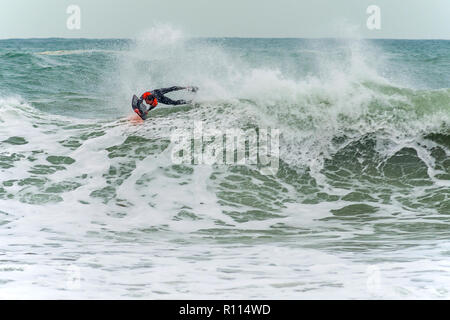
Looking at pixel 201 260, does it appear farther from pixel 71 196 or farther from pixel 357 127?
pixel 357 127

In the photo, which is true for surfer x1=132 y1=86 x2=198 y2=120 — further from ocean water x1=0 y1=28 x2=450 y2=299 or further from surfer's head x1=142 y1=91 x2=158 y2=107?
ocean water x1=0 y1=28 x2=450 y2=299

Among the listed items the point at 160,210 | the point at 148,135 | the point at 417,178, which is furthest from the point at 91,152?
the point at 417,178

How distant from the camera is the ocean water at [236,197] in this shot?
16.2 feet

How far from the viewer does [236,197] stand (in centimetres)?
868

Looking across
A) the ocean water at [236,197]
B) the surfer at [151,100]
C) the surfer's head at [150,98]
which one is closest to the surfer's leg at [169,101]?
the surfer at [151,100]

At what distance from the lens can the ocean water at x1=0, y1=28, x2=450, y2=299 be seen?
4.95 metres

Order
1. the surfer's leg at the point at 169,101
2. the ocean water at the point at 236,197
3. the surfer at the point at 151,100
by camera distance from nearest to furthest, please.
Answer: the ocean water at the point at 236,197
the surfer at the point at 151,100
the surfer's leg at the point at 169,101

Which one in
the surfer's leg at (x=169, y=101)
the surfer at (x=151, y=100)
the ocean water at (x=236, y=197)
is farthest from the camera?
the surfer's leg at (x=169, y=101)

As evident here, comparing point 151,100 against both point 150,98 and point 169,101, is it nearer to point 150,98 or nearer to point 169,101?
point 150,98

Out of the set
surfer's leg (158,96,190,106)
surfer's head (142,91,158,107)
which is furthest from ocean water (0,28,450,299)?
surfer's head (142,91,158,107)

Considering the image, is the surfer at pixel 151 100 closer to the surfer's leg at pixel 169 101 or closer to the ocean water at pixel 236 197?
the surfer's leg at pixel 169 101

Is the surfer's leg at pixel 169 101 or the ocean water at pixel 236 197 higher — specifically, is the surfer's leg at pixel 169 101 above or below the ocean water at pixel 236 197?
above

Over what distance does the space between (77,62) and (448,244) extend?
22.8 metres

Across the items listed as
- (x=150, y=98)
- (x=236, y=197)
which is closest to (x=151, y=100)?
(x=150, y=98)
